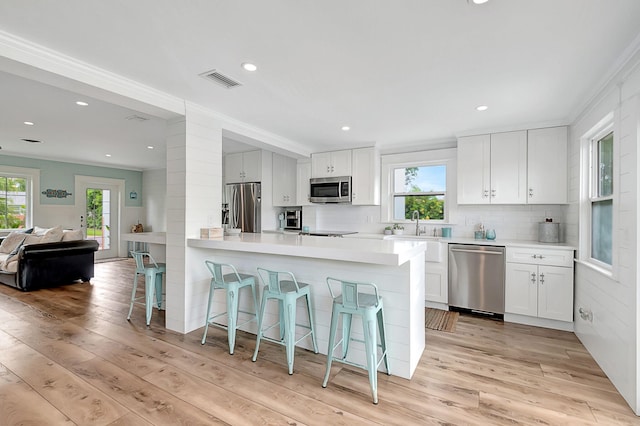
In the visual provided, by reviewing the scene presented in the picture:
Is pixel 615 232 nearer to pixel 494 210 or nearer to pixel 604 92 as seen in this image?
pixel 604 92

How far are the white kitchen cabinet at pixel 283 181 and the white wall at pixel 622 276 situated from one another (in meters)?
4.42

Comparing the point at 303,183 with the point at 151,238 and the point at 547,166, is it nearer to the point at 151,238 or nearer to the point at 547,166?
the point at 151,238

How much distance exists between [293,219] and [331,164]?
1.38m

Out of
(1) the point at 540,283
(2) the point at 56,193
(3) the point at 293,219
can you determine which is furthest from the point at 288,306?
Result: (2) the point at 56,193

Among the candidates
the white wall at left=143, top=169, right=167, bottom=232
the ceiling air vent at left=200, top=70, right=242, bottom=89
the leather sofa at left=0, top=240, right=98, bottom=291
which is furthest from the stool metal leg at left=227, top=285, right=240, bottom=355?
the white wall at left=143, top=169, right=167, bottom=232

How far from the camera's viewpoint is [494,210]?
174 inches

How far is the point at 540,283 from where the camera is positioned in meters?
3.56

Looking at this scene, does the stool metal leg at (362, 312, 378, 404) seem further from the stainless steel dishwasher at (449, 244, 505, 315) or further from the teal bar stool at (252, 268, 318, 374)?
the stainless steel dishwasher at (449, 244, 505, 315)

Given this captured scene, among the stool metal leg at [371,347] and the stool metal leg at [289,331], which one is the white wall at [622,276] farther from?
the stool metal leg at [289,331]

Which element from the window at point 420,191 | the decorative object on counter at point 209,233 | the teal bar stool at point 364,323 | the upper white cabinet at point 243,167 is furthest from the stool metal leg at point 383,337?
the upper white cabinet at point 243,167

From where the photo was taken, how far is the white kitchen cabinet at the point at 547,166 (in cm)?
371

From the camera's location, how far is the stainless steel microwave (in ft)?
16.9

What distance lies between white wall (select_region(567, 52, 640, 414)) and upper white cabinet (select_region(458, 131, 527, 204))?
1.06 meters

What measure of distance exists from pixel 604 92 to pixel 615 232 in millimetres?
1208
